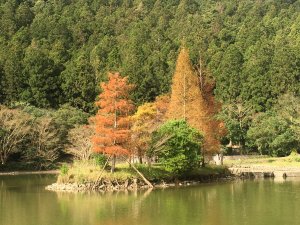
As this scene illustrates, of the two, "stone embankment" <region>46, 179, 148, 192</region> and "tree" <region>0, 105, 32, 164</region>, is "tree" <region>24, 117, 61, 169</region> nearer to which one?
"tree" <region>0, 105, 32, 164</region>

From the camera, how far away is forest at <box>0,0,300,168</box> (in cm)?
4122

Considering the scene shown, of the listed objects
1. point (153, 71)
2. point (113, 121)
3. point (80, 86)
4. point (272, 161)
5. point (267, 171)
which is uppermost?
point (153, 71)

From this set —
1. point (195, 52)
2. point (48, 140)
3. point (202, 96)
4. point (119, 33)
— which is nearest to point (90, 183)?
point (202, 96)

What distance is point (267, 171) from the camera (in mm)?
40812

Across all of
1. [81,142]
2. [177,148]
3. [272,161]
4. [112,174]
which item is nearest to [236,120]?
[272,161]

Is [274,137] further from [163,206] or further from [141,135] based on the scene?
[163,206]

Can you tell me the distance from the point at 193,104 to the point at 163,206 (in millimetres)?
14844

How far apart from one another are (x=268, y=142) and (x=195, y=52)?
74.0ft

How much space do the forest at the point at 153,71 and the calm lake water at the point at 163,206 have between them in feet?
17.3

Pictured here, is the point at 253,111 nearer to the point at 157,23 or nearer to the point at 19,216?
the point at 157,23

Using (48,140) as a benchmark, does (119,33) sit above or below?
above

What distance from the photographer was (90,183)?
3281cm

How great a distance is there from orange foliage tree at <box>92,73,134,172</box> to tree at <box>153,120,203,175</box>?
268 centimetres

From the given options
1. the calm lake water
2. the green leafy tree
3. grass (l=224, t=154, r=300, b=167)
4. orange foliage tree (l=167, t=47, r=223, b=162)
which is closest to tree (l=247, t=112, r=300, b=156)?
grass (l=224, t=154, r=300, b=167)
